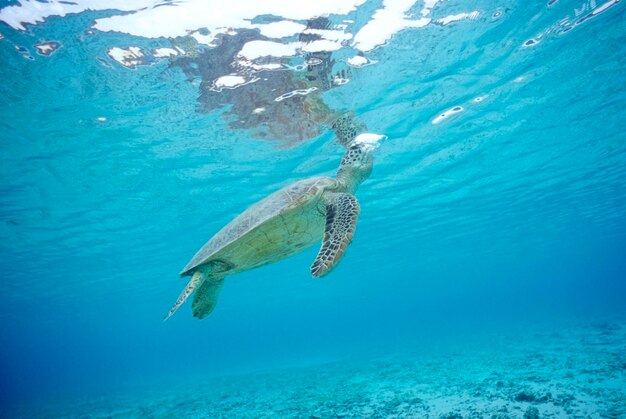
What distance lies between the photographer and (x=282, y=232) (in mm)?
5867

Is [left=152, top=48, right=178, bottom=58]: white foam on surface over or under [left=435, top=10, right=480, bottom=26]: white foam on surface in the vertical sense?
under

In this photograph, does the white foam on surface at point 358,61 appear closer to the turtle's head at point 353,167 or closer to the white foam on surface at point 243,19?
the white foam on surface at point 243,19

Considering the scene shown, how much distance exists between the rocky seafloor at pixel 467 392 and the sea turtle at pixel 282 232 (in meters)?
5.37

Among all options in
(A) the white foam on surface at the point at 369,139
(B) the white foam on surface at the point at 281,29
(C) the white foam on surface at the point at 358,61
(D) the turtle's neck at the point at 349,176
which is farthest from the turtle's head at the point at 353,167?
(A) the white foam on surface at the point at 369,139

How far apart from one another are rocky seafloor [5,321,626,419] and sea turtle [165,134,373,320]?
5.37 metres

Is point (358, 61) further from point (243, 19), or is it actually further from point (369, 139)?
point (369, 139)

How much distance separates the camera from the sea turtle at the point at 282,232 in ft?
16.5

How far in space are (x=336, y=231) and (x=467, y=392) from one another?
25.9 ft

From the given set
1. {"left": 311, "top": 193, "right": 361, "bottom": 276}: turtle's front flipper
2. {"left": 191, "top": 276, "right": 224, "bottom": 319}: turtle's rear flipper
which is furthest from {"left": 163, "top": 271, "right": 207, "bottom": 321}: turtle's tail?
{"left": 311, "top": 193, "right": 361, "bottom": 276}: turtle's front flipper

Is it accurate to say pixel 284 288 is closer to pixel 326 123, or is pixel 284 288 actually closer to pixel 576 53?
pixel 326 123

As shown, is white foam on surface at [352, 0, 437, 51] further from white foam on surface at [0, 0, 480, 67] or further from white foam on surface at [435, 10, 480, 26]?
white foam on surface at [435, 10, 480, 26]

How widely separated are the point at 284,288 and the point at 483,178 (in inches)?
1450

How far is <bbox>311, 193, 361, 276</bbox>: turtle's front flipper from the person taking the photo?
419 centimetres

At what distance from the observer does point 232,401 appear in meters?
13.4
